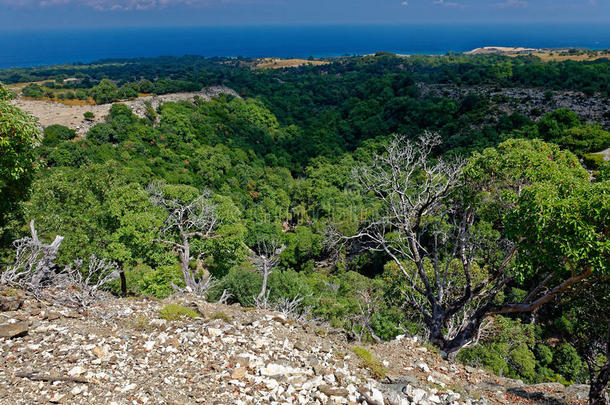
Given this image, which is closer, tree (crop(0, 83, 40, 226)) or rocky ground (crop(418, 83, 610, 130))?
tree (crop(0, 83, 40, 226))

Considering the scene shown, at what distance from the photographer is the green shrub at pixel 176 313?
9.42m

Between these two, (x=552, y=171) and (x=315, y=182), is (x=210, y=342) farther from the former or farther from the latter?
(x=315, y=182)

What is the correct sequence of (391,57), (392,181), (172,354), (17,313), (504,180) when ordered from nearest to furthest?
(172,354) < (17,313) < (504,180) < (392,181) < (391,57)

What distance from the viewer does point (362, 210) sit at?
145 feet

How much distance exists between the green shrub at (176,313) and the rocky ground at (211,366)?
0.20 m

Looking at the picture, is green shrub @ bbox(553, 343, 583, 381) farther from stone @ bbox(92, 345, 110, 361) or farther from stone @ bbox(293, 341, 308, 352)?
stone @ bbox(92, 345, 110, 361)

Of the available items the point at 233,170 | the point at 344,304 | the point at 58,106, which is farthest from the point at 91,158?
the point at 344,304

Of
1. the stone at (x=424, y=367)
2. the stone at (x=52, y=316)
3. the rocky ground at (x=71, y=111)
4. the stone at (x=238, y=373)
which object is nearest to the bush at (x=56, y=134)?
the rocky ground at (x=71, y=111)

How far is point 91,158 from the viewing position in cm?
3991

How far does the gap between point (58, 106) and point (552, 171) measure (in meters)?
69.5

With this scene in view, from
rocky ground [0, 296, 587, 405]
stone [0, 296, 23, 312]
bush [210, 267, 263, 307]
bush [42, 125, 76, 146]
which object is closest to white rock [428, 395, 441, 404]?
rocky ground [0, 296, 587, 405]

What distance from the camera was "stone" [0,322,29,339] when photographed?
23.4 ft

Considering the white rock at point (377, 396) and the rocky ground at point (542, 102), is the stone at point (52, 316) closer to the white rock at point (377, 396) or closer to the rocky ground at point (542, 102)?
the white rock at point (377, 396)

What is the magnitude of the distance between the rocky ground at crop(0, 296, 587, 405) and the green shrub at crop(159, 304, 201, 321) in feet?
0.65
